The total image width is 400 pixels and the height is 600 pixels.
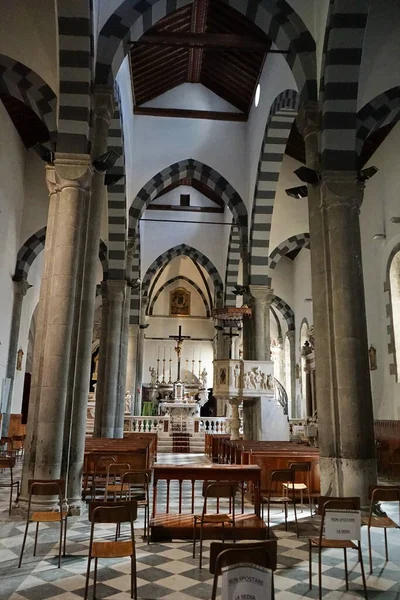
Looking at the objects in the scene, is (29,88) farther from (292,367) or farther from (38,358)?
(292,367)

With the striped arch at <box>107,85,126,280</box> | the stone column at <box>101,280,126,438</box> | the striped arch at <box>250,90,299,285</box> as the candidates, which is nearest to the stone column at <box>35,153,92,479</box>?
the striped arch at <box>107,85,126,280</box>

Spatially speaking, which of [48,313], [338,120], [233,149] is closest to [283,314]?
[233,149]

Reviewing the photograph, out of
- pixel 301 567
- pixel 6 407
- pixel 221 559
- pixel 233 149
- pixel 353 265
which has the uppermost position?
pixel 233 149

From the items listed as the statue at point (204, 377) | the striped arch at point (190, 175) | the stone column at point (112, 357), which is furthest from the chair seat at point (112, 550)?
the statue at point (204, 377)

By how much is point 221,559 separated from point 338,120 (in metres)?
7.03

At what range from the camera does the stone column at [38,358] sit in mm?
6340

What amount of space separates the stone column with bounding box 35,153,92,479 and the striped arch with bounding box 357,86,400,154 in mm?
4455

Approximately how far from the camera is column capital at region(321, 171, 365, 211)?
24.0 ft

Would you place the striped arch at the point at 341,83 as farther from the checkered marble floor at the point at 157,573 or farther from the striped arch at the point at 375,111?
the checkered marble floor at the point at 157,573

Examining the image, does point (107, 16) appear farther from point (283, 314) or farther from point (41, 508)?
point (283, 314)

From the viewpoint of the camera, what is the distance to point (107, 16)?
8.05 m

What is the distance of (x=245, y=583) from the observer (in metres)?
1.98

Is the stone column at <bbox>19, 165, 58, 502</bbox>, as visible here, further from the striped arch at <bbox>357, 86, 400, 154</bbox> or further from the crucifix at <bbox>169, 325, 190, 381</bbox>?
the crucifix at <bbox>169, 325, 190, 381</bbox>

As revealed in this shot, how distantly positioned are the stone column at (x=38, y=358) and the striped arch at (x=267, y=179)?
666cm
